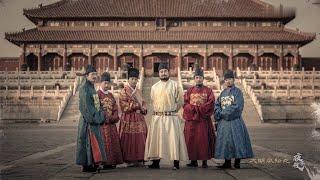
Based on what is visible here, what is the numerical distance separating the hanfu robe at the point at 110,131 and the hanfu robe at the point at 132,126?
0.47 feet

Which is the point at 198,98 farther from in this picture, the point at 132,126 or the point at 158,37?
the point at 158,37

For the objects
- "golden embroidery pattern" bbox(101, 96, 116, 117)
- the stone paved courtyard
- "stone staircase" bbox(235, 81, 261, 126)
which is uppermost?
"golden embroidery pattern" bbox(101, 96, 116, 117)

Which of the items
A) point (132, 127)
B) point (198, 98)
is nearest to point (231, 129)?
point (198, 98)

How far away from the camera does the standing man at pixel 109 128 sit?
9445 millimetres

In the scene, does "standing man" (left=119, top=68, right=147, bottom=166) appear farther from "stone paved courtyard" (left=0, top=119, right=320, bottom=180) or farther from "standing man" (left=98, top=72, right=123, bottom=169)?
"stone paved courtyard" (left=0, top=119, right=320, bottom=180)

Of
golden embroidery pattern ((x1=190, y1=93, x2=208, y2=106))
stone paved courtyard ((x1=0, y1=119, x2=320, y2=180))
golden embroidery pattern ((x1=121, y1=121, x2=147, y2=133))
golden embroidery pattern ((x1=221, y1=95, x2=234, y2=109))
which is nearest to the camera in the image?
stone paved courtyard ((x1=0, y1=119, x2=320, y2=180))

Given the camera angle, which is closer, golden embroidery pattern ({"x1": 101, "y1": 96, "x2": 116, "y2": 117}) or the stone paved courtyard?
the stone paved courtyard

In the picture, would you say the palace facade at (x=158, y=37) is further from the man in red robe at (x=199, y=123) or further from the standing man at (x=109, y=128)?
the man in red robe at (x=199, y=123)

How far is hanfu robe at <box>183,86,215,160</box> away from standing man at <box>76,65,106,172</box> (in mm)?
1604

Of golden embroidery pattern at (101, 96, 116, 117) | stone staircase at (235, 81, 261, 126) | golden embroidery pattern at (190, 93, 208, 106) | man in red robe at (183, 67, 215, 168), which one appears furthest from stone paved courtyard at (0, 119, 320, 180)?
stone staircase at (235, 81, 261, 126)

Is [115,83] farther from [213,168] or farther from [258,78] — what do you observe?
[213,168]

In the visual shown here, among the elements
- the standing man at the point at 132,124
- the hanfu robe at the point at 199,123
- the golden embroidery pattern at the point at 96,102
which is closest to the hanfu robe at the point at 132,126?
the standing man at the point at 132,124

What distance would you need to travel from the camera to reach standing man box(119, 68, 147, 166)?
9.78 m

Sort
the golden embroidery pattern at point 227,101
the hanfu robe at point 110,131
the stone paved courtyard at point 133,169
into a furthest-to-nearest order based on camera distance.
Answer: the golden embroidery pattern at point 227,101, the hanfu robe at point 110,131, the stone paved courtyard at point 133,169
